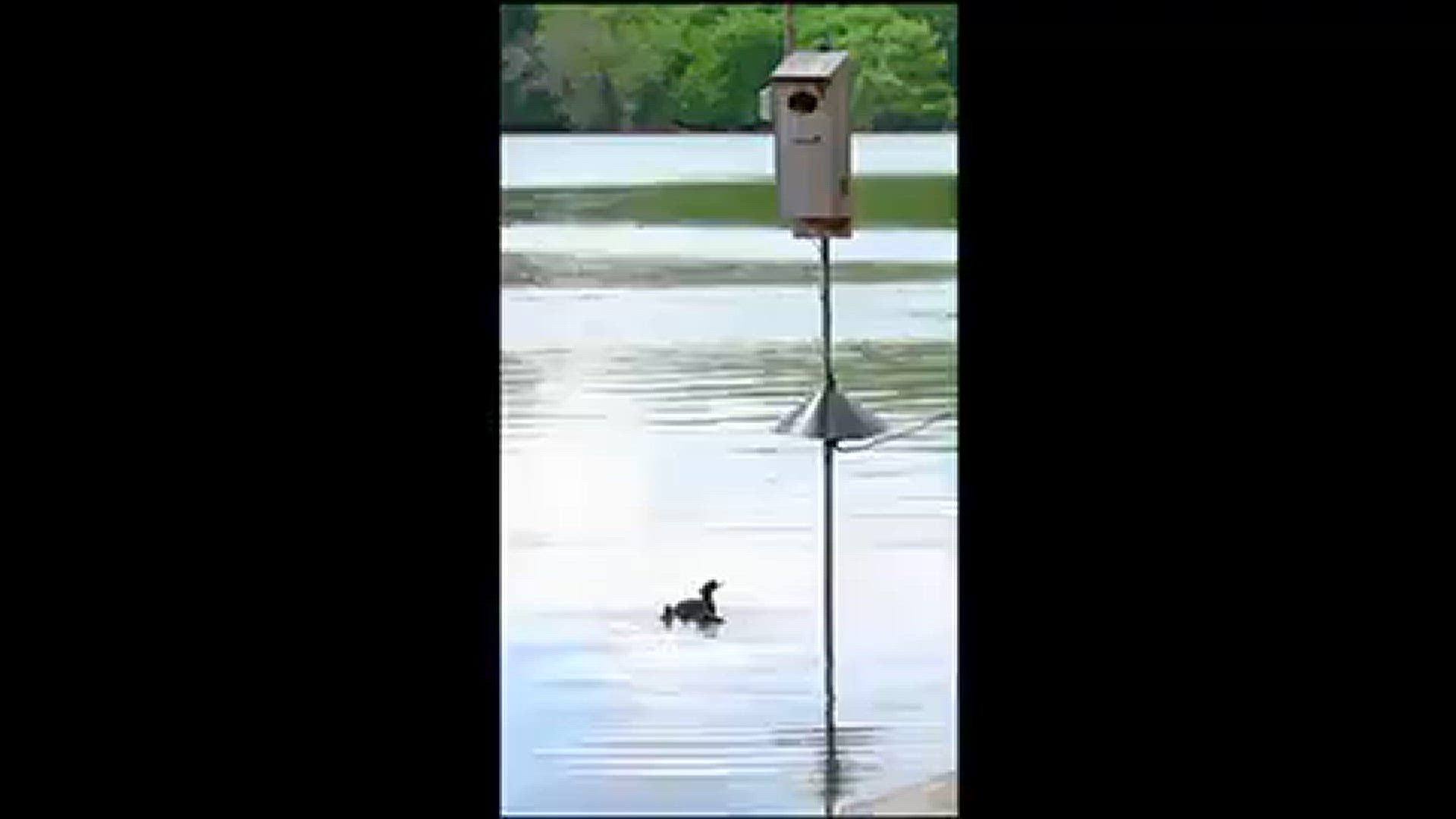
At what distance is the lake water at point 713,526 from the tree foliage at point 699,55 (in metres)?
0.77

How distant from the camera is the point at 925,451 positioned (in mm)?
7191

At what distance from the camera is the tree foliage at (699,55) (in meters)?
8.52

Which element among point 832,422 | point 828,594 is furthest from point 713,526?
point 832,422

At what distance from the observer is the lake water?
4.30 metres

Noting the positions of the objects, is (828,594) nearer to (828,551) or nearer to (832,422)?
(828,551)

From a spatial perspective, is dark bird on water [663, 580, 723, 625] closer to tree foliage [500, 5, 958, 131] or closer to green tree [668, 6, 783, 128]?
tree foliage [500, 5, 958, 131]

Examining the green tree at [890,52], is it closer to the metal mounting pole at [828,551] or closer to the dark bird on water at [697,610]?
the metal mounting pole at [828,551]


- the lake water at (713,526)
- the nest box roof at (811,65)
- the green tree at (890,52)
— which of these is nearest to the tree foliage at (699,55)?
the green tree at (890,52)

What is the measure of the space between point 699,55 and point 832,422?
4.30m

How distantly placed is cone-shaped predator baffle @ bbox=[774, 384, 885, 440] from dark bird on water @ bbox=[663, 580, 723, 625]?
404 millimetres

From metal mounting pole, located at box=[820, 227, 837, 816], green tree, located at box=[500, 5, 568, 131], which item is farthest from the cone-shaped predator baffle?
green tree, located at box=[500, 5, 568, 131]

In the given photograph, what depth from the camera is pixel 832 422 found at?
16.3 ft
